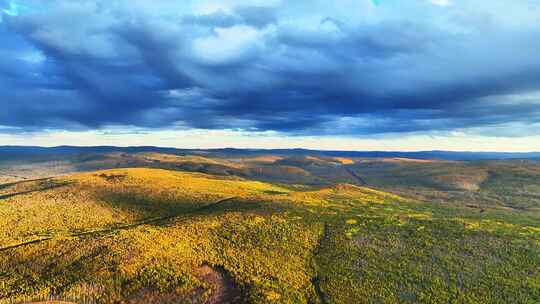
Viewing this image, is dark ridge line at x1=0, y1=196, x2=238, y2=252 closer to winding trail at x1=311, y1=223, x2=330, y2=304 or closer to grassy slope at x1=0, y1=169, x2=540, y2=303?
grassy slope at x1=0, y1=169, x2=540, y2=303

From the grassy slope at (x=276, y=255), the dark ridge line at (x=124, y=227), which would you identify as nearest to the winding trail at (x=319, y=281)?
the grassy slope at (x=276, y=255)

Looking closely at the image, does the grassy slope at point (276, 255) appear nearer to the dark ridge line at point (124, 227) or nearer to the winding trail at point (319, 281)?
the winding trail at point (319, 281)

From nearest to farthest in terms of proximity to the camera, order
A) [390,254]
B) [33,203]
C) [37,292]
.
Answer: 1. [37,292]
2. [390,254]
3. [33,203]

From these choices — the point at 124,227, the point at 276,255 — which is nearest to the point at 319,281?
the point at 276,255

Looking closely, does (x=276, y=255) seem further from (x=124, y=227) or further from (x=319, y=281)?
(x=124, y=227)

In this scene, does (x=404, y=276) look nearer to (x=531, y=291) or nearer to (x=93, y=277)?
(x=531, y=291)

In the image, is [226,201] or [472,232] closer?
[472,232]

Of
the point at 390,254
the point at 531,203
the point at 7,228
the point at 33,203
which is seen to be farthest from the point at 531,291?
the point at 531,203

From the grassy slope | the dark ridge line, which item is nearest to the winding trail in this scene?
the grassy slope

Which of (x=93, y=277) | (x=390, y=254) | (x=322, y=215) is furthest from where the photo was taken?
(x=322, y=215)
